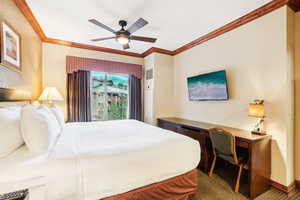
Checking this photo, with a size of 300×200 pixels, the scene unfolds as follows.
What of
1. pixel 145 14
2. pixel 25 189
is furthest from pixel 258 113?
pixel 25 189

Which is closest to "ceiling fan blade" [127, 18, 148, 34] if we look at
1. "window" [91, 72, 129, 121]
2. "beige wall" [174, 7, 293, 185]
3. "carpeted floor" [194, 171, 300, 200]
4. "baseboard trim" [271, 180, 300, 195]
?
"beige wall" [174, 7, 293, 185]

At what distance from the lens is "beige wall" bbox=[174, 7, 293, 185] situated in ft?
6.37

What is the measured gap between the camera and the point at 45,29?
2.84 meters

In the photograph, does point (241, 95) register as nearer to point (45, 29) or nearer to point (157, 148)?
point (157, 148)

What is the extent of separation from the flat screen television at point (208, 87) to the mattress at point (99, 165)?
1541 millimetres

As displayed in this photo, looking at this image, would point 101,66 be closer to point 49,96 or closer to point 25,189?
point 49,96

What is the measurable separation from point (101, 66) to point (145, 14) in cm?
197

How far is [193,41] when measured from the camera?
3.36 metres

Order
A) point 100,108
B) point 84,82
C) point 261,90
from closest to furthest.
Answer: point 261,90 < point 84,82 < point 100,108

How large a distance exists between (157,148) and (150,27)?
230 cm

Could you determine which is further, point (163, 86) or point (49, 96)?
point (163, 86)

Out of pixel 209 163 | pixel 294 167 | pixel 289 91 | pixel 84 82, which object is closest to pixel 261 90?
pixel 289 91

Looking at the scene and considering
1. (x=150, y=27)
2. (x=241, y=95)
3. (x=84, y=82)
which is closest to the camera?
(x=241, y=95)

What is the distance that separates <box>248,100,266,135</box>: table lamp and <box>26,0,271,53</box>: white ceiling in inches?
57.6
